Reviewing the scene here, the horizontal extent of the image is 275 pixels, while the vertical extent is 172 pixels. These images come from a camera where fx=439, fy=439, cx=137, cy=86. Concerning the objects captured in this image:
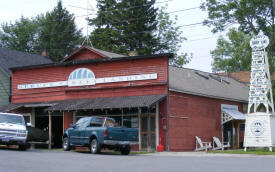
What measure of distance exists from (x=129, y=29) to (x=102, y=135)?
3593 cm

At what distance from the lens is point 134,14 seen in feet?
188

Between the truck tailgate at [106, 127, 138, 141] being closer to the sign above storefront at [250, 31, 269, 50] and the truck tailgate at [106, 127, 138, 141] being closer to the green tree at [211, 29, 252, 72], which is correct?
the sign above storefront at [250, 31, 269, 50]

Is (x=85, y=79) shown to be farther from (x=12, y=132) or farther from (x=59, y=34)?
(x=59, y=34)

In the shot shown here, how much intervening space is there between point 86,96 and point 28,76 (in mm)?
5740

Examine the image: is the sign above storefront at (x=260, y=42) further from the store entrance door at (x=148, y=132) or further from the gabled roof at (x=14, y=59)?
the gabled roof at (x=14, y=59)

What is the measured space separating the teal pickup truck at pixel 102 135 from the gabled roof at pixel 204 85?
231 inches

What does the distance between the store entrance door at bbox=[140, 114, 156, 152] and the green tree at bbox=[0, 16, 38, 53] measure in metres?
43.8

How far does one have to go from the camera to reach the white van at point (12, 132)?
22.9 meters

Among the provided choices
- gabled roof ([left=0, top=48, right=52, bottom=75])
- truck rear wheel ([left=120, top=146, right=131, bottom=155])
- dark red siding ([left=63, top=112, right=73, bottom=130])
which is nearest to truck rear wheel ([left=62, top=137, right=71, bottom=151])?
truck rear wheel ([left=120, top=146, right=131, bottom=155])

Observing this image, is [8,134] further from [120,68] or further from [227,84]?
[227,84]

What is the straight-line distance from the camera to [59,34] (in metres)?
65.7

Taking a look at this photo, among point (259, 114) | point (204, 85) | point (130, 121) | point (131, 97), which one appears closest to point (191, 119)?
point (130, 121)

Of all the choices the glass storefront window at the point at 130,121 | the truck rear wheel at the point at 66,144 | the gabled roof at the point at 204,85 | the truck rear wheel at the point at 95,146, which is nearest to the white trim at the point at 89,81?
the gabled roof at the point at 204,85

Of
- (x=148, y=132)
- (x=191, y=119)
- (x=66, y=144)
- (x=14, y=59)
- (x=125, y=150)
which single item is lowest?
(x=125, y=150)
